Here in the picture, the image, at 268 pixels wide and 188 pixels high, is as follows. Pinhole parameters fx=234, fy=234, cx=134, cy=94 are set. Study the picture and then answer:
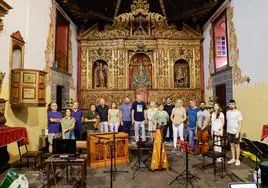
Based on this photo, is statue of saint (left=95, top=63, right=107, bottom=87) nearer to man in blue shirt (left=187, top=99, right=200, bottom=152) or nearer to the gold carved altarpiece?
the gold carved altarpiece

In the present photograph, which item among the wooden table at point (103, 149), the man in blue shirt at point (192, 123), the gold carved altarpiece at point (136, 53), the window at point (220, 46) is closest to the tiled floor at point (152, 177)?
the wooden table at point (103, 149)

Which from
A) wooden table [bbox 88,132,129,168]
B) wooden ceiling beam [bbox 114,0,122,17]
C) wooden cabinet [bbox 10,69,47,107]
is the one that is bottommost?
wooden table [bbox 88,132,129,168]

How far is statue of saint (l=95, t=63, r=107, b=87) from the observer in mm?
12180

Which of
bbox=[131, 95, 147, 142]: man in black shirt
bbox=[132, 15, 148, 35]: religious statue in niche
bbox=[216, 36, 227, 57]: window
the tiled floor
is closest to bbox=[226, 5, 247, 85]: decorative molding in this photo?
bbox=[216, 36, 227, 57]: window

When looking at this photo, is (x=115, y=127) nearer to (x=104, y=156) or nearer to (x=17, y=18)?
(x=104, y=156)

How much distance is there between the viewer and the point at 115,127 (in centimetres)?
733

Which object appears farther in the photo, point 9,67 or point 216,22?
point 216,22

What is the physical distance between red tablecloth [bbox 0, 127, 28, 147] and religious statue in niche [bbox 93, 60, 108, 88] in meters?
6.89

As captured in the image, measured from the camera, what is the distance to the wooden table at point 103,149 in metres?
5.68

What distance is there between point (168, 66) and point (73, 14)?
517cm

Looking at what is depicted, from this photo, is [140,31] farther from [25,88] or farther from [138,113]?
[25,88]

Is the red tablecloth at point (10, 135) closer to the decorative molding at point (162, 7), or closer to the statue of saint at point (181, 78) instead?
the decorative molding at point (162, 7)

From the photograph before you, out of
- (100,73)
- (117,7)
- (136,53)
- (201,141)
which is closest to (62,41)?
(100,73)

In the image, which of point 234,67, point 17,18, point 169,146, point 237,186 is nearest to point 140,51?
point 234,67
